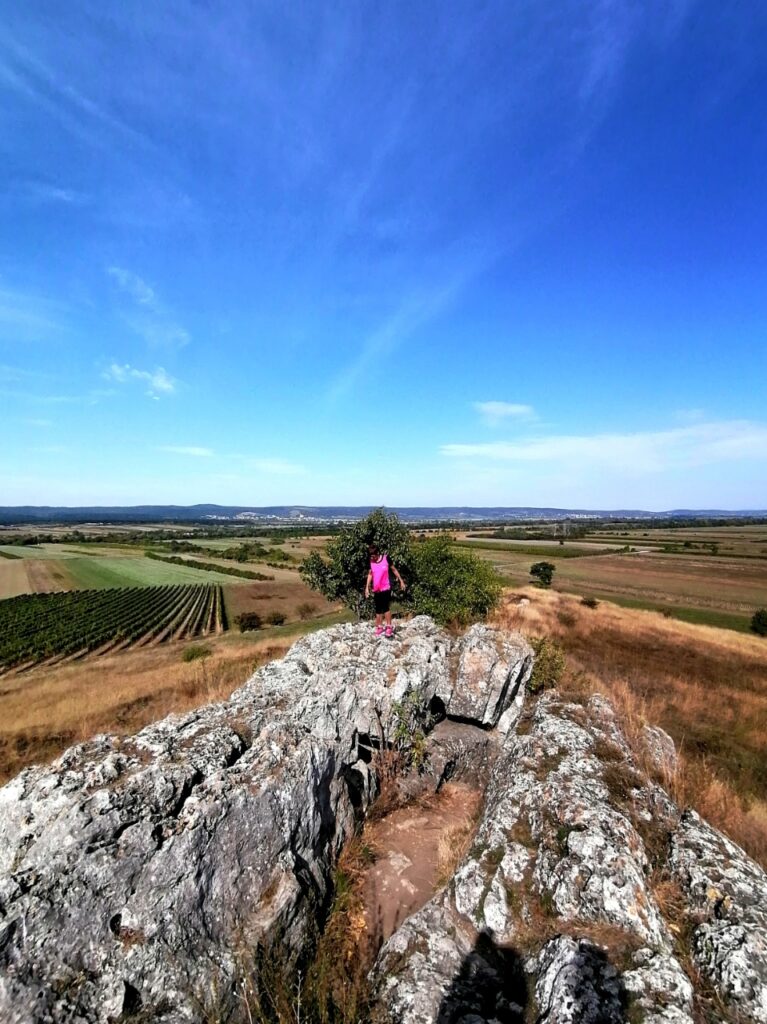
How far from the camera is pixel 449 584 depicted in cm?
2347

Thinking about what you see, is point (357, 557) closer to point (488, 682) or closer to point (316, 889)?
point (488, 682)

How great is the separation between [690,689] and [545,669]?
61.0ft

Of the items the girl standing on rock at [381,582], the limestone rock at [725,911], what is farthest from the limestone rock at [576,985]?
the girl standing on rock at [381,582]

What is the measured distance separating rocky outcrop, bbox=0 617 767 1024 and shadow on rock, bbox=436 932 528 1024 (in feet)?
0.07

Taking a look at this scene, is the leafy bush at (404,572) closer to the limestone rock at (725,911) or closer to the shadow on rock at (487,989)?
the limestone rock at (725,911)

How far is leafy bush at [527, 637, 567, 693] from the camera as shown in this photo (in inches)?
493

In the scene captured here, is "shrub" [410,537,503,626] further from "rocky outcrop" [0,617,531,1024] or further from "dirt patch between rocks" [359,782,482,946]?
"rocky outcrop" [0,617,531,1024]

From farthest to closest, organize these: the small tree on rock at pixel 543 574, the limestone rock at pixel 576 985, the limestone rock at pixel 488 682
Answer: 1. the small tree on rock at pixel 543 574
2. the limestone rock at pixel 488 682
3. the limestone rock at pixel 576 985

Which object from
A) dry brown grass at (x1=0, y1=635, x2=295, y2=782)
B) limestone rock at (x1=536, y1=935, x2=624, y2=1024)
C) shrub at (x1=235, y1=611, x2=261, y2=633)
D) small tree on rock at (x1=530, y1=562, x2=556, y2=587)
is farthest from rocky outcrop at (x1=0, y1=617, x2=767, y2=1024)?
small tree on rock at (x1=530, y1=562, x2=556, y2=587)

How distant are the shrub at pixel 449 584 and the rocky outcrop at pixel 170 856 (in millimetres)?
14222

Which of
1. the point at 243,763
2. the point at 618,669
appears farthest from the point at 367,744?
the point at 618,669

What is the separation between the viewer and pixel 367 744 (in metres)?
9.21

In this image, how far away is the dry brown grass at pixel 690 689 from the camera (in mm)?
9857

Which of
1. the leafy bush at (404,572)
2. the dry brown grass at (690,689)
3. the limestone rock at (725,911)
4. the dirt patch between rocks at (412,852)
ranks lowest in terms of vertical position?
the dry brown grass at (690,689)
